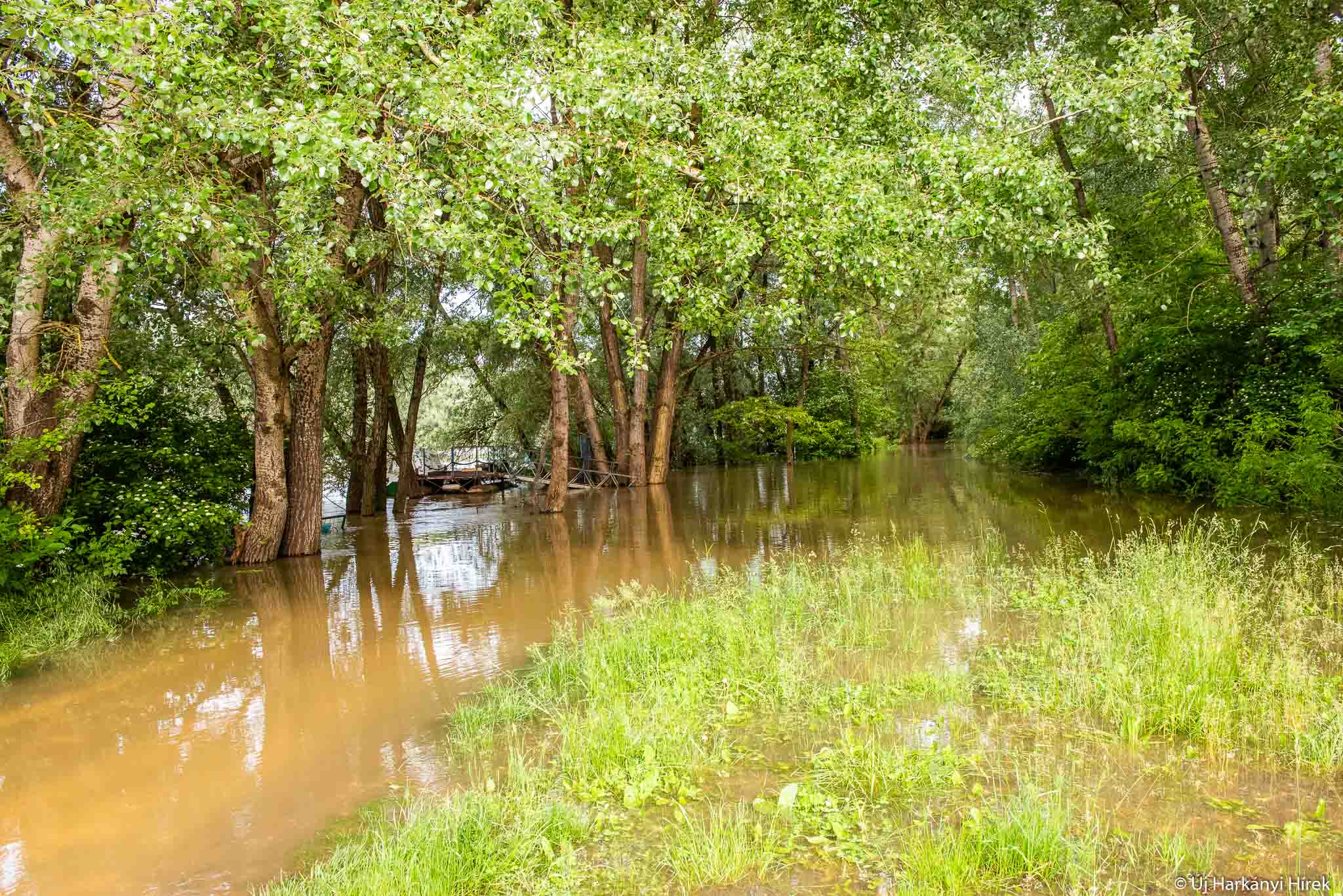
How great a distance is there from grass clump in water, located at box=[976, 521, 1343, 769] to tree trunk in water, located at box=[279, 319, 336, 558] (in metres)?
11.6

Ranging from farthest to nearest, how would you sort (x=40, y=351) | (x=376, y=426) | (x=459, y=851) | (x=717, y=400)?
(x=717, y=400)
(x=376, y=426)
(x=40, y=351)
(x=459, y=851)

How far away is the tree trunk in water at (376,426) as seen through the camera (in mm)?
19312

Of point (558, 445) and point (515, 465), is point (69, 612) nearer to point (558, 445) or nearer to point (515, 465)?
point (558, 445)

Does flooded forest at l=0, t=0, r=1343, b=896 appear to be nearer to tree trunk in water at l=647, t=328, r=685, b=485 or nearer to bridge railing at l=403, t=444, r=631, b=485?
bridge railing at l=403, t=444, r=631, b=485

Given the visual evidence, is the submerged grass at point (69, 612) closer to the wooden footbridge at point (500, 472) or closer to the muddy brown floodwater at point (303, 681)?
the muddy brown floodwater at point (303, 681)

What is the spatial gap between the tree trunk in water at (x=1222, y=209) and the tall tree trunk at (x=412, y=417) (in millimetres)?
15902

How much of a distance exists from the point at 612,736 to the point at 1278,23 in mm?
15583

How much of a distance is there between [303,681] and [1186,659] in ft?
22.8

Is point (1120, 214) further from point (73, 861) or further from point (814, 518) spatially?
point (73, 861)

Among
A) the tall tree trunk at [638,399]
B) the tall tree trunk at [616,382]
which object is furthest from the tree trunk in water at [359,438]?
the tall tree trunk at [638,399]

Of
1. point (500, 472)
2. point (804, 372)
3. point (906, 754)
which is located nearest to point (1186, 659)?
point (906, 754)

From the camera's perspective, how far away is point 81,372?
29.6 feet

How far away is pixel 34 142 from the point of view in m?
8.80

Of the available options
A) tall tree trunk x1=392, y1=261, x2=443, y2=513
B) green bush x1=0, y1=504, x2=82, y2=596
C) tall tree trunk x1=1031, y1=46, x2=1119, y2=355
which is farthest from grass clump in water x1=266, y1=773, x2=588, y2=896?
tall tree trunk x1=392, y1=261, x2=443, y2=513
